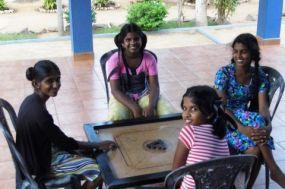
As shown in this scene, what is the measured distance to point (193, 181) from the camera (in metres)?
2.14

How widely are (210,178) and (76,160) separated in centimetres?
97

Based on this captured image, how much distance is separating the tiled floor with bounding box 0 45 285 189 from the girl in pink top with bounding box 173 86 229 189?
1.30 m

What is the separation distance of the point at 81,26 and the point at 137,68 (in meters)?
3.37

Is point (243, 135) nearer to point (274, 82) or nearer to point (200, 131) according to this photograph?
point (274, 82)

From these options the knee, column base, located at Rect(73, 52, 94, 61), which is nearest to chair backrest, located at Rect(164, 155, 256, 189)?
the knee

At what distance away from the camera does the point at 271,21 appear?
734cm

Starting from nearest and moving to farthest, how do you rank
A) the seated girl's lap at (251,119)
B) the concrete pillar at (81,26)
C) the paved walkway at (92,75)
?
the seated girl's lap at (251,119)
the paved walkway at (92,75)
the concrete pillar at (81,26)

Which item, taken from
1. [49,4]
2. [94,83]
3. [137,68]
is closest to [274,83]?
[137,68]

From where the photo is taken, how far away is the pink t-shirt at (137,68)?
3.48 meters

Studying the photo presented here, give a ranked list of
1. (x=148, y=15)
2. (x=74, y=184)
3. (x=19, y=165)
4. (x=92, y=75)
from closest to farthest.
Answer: (x=19, y=165) < (x=74, y=184) < (x=92, y=75) < (x=148, y=15)

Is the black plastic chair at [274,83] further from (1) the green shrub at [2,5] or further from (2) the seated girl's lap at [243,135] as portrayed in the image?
(1) the green shrub at [2,5]

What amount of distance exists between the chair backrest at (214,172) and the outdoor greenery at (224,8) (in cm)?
860

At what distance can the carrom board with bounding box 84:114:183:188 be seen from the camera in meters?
2.27

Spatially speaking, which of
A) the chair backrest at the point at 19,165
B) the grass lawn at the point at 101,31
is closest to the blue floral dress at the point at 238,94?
the chair backrest at the point at 19,165
